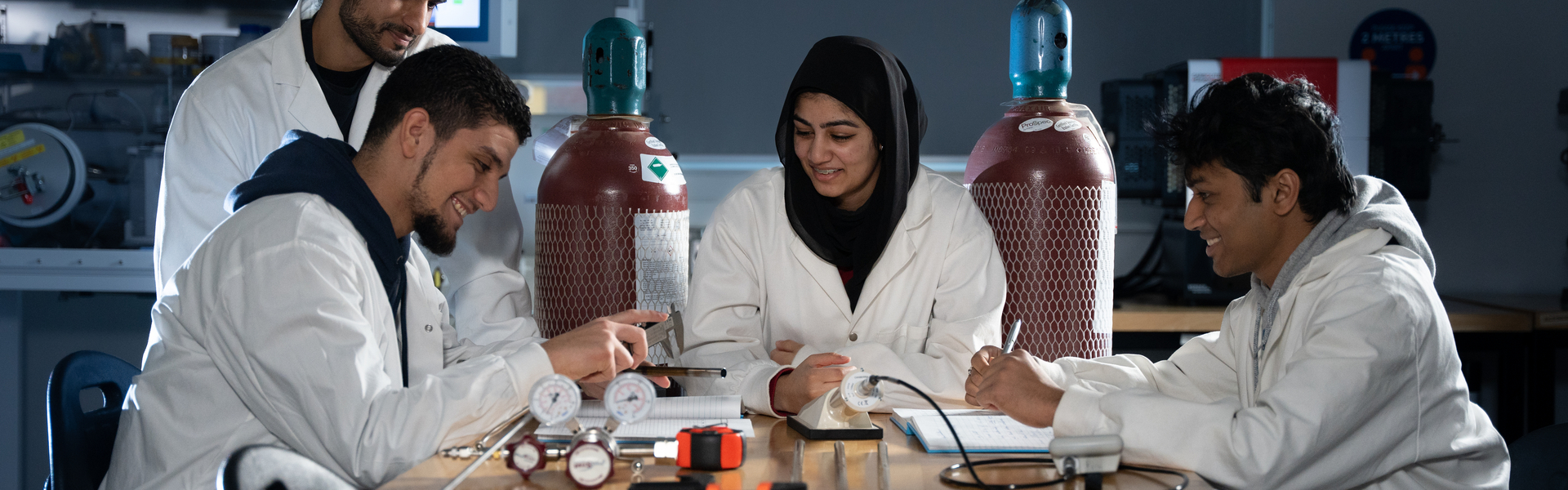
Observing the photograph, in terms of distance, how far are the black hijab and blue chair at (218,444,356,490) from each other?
3.48ft

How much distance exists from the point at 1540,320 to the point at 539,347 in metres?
3.40

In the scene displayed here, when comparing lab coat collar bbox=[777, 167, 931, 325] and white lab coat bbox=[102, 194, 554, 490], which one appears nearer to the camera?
white lab coat bbox=[102, 194, 554, 490]

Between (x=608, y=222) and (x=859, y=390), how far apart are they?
0.82 meters

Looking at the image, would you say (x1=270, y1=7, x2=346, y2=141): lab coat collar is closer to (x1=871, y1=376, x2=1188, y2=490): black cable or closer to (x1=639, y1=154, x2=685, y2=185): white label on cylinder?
(x1=639, y1=154, x2=685, y2=185): white label on cylinder

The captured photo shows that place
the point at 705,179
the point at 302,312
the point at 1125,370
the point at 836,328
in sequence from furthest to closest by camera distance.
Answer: the point at 705,179 → the point at 836,328 → the point at 1125,370 → the point at 302,312

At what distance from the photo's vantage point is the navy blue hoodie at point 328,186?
4.54 feet

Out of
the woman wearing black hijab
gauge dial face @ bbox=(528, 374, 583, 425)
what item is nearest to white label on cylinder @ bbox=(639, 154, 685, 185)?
the woman wearing black hijab

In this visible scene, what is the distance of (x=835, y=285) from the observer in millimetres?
1958

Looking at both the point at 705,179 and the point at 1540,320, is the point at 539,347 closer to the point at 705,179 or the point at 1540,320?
the point at 705,179

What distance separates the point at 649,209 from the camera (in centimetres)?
205

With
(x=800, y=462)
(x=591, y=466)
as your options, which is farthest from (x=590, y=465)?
(x=800, y=462)

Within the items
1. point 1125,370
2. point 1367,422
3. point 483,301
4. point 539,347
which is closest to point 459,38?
point 483,301

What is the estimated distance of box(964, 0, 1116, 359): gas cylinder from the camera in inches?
81.7

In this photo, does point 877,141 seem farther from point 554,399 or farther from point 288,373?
point 288,373
